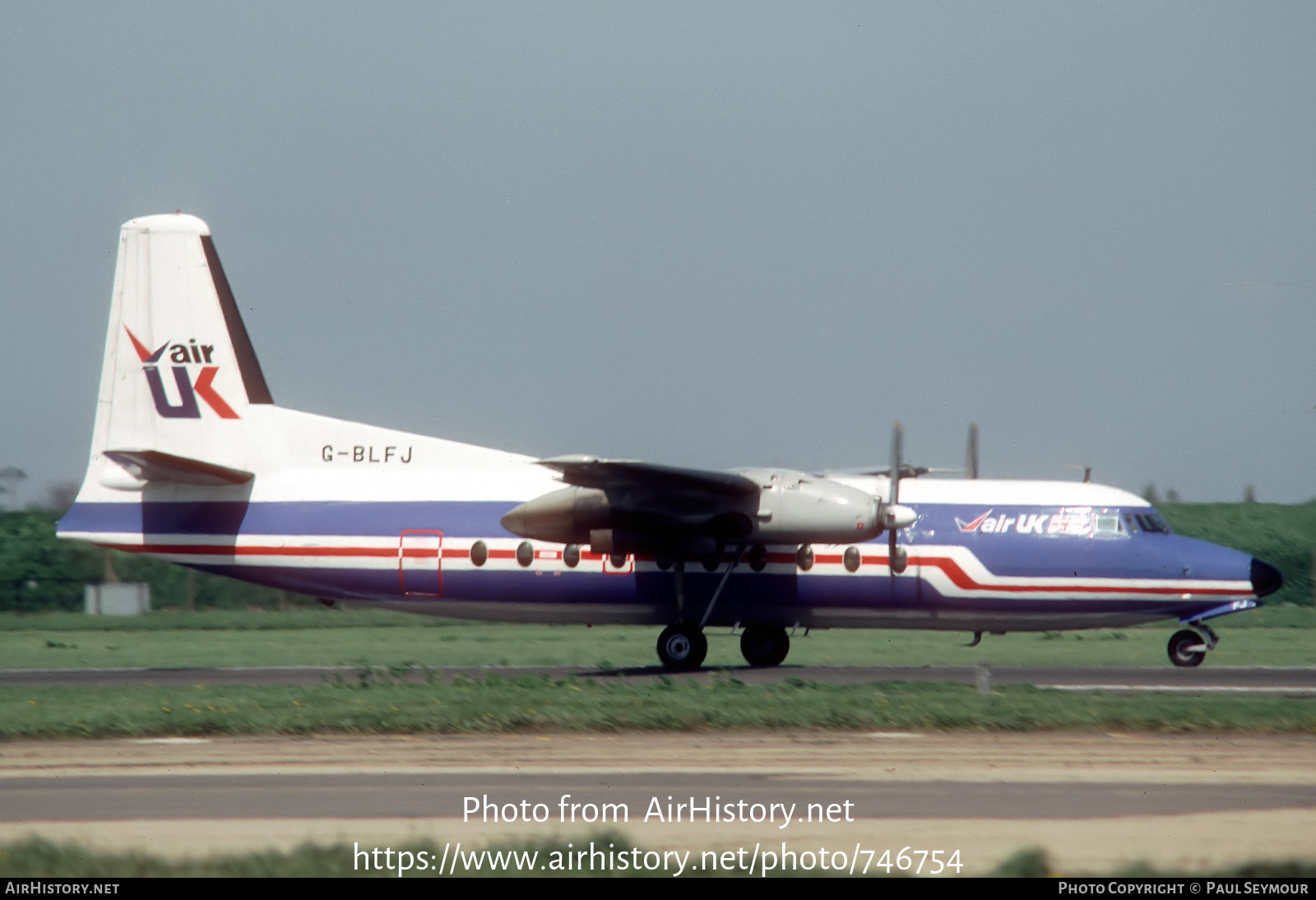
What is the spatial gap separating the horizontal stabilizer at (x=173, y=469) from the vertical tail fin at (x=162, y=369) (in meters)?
0.96

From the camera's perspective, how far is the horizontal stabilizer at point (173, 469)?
74.9 ft

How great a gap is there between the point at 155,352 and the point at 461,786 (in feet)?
50.6

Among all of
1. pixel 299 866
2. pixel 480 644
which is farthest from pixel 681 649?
pixel 299 866

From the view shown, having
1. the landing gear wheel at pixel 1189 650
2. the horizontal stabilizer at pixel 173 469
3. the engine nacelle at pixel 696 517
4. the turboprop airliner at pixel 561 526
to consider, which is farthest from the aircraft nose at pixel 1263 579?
the horizontal stabilizer at pixel 173 469

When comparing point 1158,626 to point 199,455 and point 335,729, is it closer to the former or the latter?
point 199,455

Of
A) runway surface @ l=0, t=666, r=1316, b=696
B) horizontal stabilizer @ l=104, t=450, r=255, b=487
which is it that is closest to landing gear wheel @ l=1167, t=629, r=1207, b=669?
runway surface @ l=0, t=666, r=1316, b=696

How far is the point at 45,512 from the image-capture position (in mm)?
38125

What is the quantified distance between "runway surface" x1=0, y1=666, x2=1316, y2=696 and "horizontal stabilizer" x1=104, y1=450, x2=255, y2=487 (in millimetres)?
3184

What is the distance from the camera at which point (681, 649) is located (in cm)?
2302

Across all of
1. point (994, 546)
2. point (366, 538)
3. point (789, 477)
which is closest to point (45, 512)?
point (366, 538)

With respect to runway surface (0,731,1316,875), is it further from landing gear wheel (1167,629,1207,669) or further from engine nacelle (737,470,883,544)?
landing gear wheel (1167,629,1207,669)

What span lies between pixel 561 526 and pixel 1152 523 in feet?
31.1

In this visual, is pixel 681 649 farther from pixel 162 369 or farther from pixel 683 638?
pixel 162 369

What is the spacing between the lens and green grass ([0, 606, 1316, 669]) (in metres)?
25.7
